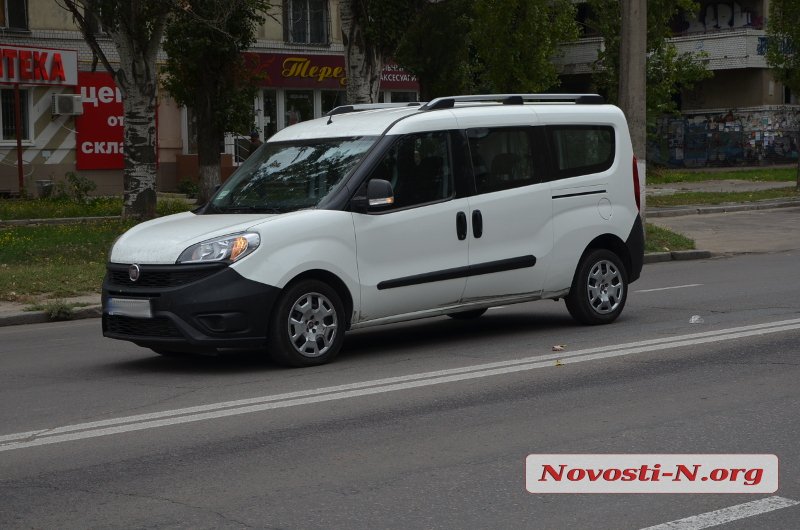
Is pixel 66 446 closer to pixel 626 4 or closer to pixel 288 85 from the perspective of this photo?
pixel 626 4

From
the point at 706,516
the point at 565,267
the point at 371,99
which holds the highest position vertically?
the point at 371,99

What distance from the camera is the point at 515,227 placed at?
421 inches

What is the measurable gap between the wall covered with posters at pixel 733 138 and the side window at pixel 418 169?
3856 cm

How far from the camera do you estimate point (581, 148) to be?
11.4 meters

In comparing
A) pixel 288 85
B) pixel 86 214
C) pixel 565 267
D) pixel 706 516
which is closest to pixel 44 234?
pixel 86 214

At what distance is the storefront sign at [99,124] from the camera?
3394 cm

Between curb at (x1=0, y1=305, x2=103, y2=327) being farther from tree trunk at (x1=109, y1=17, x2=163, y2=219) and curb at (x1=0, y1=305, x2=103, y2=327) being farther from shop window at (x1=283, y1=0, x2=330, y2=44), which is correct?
shop window at (x1=283, y1=0, x2=330, y2=44)

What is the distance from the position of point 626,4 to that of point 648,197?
525 inches

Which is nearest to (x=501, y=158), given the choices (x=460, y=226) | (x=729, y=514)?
(x=460, y=226)

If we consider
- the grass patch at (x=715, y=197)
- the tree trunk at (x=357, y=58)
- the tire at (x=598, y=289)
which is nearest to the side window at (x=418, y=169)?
the tire at (x=598, y=289)

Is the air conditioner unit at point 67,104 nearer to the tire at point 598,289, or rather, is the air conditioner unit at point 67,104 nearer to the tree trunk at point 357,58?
the tree trunk at point 357,58

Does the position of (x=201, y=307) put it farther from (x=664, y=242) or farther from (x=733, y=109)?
(x=733, y=109)

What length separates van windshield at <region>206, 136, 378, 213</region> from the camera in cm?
980

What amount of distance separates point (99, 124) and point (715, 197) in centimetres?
1651
